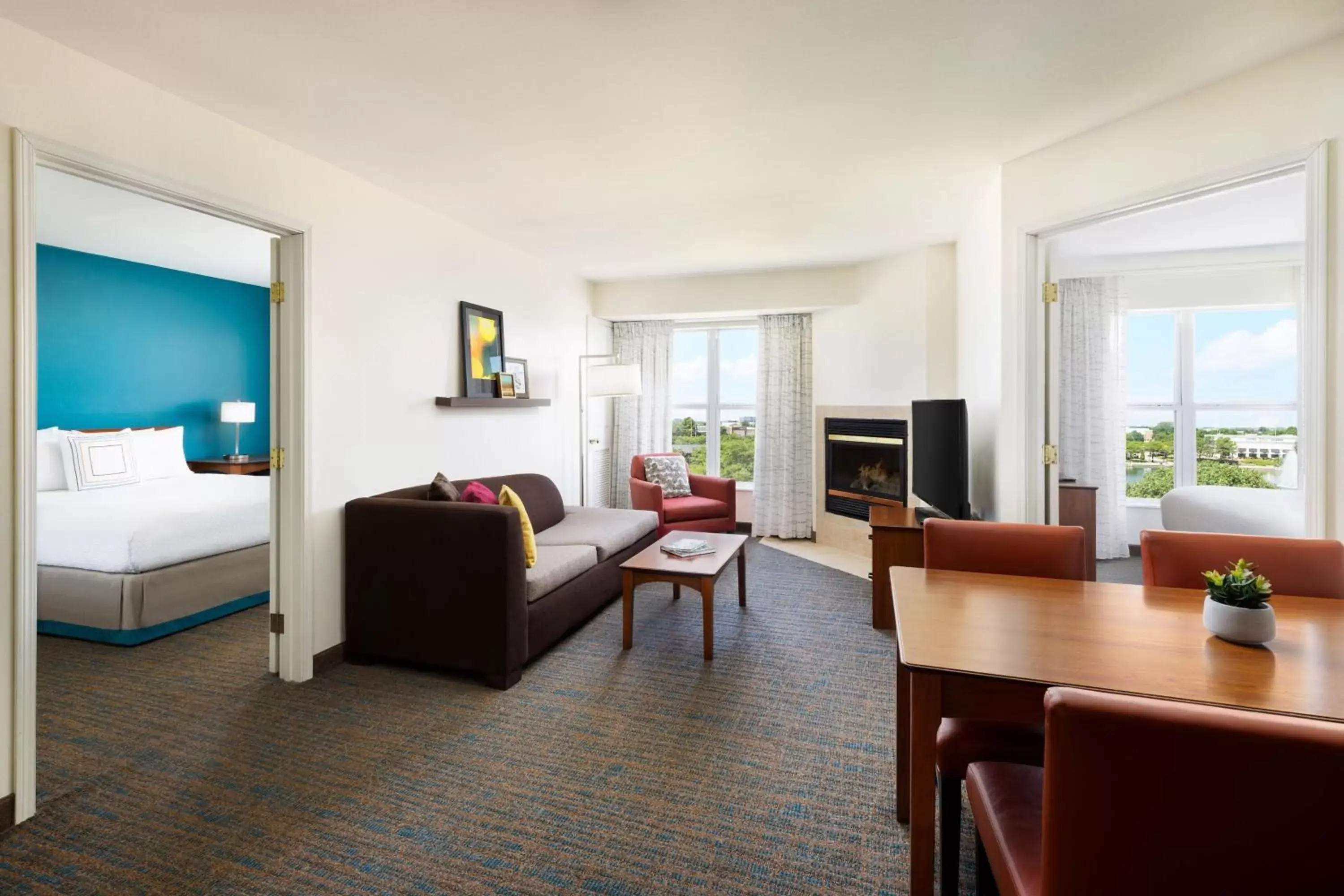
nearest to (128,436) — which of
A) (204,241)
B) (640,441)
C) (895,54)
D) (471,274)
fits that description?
(204,241)

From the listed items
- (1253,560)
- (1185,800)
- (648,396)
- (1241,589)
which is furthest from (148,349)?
(1253,560)

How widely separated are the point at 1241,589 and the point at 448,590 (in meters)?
2.73

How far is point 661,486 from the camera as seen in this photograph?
5301mm

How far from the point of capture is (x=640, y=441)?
623 cm

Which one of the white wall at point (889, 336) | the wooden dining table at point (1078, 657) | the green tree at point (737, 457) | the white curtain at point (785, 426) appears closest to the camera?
the wooden dining table at point (1078, 657)

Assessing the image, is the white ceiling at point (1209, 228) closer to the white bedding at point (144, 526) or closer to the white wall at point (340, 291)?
the white wall at point (340, 291)

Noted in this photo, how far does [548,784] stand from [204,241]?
4.83 meters

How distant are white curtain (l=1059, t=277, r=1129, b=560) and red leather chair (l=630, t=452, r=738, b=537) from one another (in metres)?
2.78

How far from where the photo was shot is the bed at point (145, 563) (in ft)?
10.3

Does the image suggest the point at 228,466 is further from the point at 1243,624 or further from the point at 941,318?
the point at 1243,624

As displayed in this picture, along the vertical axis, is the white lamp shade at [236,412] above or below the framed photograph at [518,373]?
below

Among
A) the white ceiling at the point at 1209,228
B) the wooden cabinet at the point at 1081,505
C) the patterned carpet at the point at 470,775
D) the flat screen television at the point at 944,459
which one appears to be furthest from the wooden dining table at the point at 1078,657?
the wooden cabinet at the point at 1081,505

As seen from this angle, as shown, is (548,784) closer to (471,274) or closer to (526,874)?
(526,874)

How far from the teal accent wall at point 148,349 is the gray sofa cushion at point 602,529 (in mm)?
2299
